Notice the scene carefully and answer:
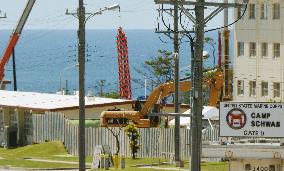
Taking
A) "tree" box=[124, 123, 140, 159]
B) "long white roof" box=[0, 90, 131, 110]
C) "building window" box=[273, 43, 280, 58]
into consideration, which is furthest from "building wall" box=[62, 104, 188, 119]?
"building window" box=[273, 43, 280, 58]

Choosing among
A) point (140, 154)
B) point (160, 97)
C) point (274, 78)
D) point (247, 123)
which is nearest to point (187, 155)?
point (140, 154)

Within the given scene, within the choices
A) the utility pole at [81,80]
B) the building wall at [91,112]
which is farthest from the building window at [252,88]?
the utility pole at [81,80]

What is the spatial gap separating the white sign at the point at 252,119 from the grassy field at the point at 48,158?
433 inches

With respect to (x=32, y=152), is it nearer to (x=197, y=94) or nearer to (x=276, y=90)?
(x=276, y=90)

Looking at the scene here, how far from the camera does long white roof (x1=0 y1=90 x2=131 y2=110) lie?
7281 centimetres

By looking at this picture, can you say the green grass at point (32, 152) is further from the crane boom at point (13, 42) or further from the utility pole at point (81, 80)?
the crane boom at point (13, 42)

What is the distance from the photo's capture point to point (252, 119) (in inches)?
1593

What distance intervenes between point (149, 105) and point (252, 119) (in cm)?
2731

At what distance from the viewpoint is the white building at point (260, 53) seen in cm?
9081

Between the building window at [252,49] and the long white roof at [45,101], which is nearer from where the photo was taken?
the long white roof at [45,101]

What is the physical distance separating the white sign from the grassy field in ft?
36.1

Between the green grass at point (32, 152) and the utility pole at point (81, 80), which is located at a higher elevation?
the utility pole at point (81, 80)

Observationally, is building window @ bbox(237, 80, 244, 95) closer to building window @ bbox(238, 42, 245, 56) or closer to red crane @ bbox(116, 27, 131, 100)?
building window @ bbox(238, 42, 245, 56)

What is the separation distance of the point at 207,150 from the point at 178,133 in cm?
1619
